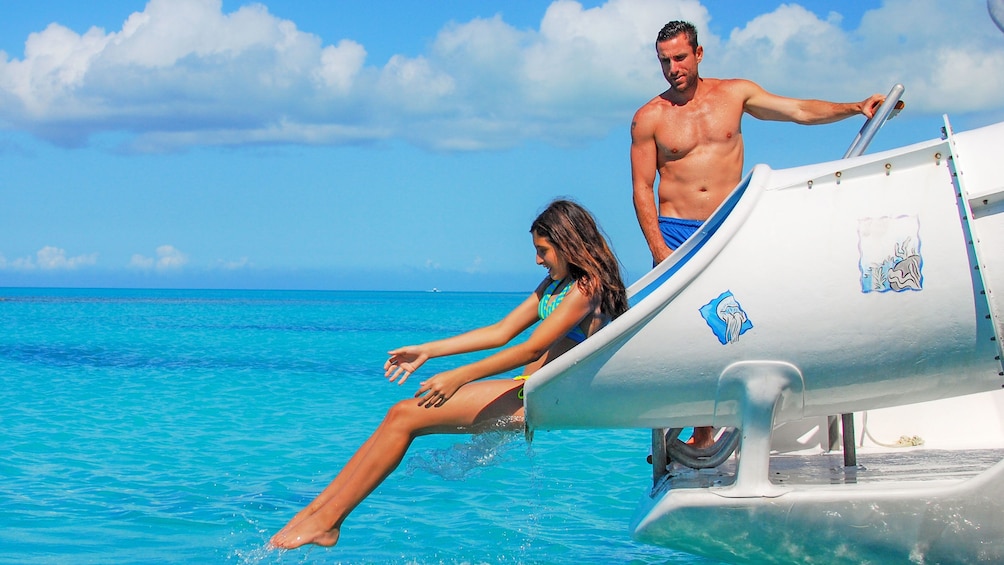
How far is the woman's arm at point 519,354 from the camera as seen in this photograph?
4145 millimetres

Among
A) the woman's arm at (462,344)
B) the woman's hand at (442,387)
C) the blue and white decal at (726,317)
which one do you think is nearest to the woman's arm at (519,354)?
the woman's hand at (442,387)

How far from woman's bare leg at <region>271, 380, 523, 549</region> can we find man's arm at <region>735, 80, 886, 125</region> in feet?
6.80

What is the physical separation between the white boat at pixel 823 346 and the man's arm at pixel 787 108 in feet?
4.52

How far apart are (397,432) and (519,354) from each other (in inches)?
26.0

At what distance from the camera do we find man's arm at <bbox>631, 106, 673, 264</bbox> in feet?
17.4

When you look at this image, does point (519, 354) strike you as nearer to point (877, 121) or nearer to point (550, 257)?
point (550, 257)

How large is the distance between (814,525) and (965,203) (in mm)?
1305

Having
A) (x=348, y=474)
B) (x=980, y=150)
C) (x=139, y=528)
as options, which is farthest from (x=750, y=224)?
(x=139, y=528)

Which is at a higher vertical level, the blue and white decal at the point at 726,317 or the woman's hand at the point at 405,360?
the blue and white decal at the point at 726,317

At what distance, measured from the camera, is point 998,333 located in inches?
141

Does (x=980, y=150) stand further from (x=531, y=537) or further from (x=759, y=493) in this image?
(x=531, y=537)

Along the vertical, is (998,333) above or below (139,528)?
above

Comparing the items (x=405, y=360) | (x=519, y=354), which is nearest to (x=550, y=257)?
(x=519, y=354)

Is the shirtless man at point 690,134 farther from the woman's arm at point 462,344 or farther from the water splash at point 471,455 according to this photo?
the water splash at point 471,455
